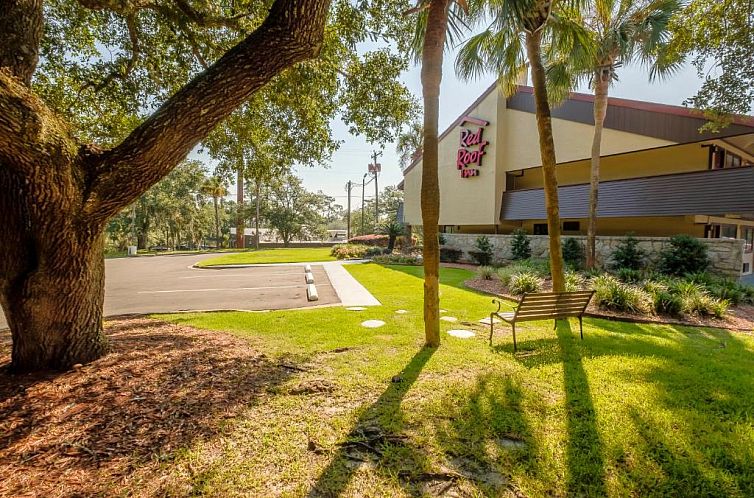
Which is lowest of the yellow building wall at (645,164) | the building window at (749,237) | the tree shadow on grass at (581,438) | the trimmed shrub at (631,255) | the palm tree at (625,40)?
the tree shadow on grass at (581,438)

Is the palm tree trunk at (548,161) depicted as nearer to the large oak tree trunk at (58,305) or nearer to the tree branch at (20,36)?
the large oak tree trunk at (58,305)

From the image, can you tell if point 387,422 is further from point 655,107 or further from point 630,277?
point 655,107

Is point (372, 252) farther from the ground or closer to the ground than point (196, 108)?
closer to the ground

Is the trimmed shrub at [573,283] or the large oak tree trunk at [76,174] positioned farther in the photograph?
the trimmed shrub at [573,283]

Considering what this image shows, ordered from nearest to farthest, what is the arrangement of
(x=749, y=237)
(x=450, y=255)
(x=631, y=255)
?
1. (x=631, y=255)
2. (x=749, y=237)
3. (x=450, y=255)

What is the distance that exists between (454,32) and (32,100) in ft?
18.1

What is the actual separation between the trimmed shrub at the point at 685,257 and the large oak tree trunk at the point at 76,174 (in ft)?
41.1

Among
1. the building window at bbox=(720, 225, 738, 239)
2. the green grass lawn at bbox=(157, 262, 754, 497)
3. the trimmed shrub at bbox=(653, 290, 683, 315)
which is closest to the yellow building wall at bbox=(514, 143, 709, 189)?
the building window at bbox=(720, 225, 738, 239)

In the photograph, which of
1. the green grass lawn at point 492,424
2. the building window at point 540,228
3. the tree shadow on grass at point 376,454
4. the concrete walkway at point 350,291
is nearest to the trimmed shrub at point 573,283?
the green grass lawn at point 492,424

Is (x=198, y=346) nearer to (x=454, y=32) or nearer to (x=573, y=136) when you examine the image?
(x=454, y=32)

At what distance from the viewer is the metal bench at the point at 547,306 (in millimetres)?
4754

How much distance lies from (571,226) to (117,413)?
18.4m

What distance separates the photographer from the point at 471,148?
18.2 meters

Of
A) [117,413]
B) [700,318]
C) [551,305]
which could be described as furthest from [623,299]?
[117,413]
